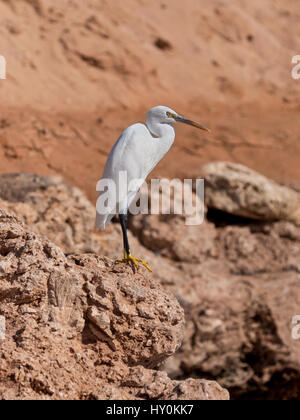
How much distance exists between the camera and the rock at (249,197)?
26.3ft

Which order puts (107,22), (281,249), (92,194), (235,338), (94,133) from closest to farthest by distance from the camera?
(235,338) → (281,249) → (92,194) → (94,133) → (107,22)

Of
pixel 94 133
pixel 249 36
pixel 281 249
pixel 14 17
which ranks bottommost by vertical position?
pixel 281 249

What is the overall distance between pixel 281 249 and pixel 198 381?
16.1 feet

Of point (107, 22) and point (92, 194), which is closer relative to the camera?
point (92, 194)

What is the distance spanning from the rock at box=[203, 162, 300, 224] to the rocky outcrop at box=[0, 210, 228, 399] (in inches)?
171

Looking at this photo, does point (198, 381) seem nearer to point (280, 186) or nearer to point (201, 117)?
point (280, 186)

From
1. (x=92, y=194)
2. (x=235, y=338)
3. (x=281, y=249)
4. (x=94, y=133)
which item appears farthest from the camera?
(x=94, y=133)

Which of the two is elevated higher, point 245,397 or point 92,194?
point 92,194

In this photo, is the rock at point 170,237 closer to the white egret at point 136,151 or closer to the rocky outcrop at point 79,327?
the white egret at point 136,151

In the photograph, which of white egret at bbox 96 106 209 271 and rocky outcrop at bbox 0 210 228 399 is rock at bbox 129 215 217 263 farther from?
rocky outcrop at bbox 0 210 228 399

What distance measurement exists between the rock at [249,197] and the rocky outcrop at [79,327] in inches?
171

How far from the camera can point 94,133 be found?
10648 mm

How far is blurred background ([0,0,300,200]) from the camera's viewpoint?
9.85m

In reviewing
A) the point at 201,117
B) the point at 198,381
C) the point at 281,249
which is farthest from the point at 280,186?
the point at 198,381
